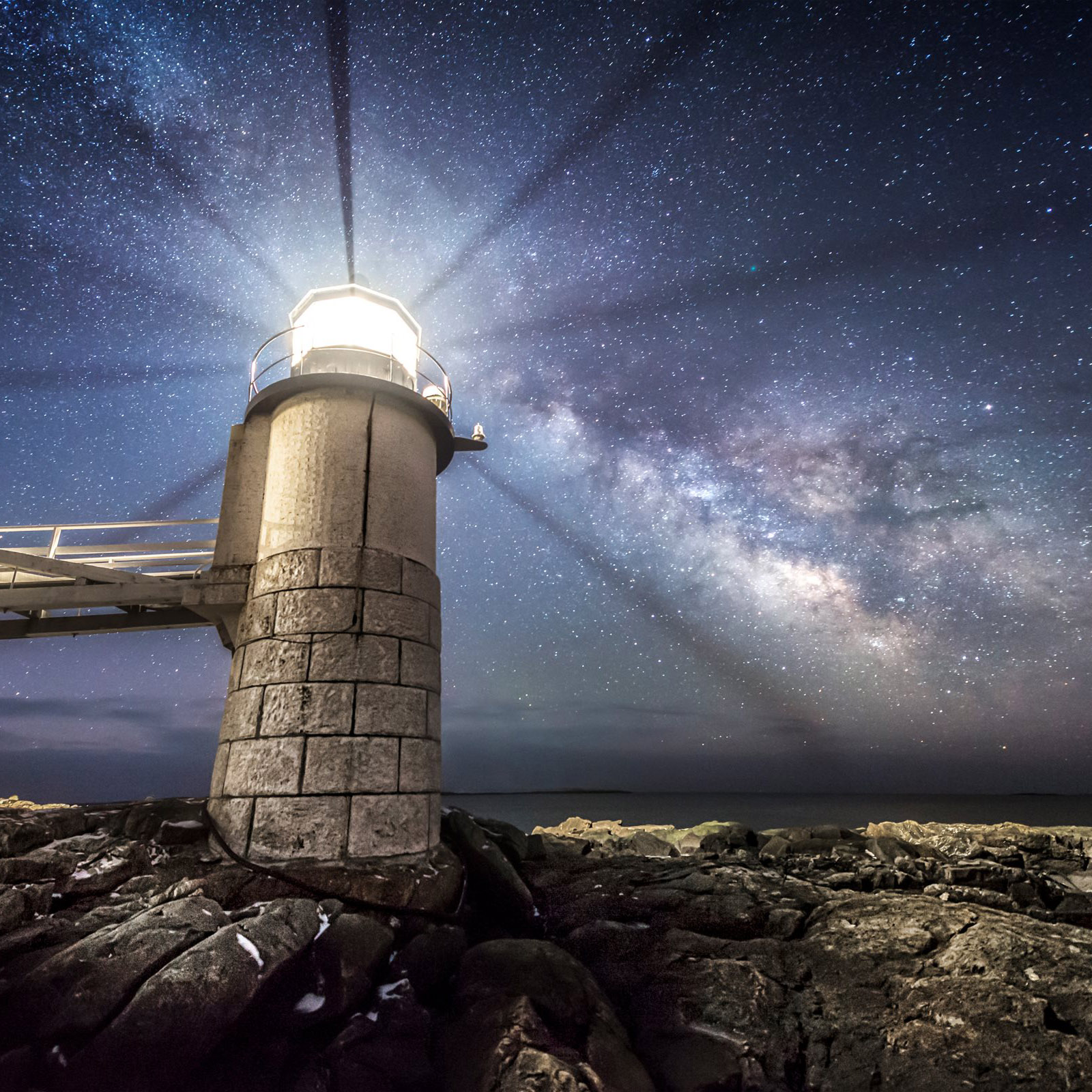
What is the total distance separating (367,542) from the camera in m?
8.91

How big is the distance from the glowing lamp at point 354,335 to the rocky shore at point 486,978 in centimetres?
684

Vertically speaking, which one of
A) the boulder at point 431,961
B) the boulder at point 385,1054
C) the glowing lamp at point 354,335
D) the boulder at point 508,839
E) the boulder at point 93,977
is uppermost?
the glowing lamp at point 354,335

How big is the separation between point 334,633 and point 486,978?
419 centimetres

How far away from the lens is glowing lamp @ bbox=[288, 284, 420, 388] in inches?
435

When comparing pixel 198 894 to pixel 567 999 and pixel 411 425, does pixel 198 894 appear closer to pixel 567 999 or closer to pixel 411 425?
pixel 567 999

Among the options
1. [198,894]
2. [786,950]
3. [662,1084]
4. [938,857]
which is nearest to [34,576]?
[198,894]

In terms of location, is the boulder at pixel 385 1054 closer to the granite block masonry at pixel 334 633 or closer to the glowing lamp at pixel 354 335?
the granite block masonry at pixel 334 633

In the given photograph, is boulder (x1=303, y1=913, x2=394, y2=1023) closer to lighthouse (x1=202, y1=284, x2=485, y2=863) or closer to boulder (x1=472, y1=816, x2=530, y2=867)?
lighthouse (x1=202, y1=284, x2=485, y2=863)

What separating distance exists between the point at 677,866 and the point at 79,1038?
7.99 metres

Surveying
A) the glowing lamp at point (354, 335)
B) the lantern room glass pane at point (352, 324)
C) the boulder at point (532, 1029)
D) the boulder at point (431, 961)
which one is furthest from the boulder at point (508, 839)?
the lantern room glass pane at point (352, 324)

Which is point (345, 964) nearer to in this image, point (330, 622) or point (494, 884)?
point (494, 884)

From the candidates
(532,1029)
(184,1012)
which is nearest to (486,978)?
(532,1029)

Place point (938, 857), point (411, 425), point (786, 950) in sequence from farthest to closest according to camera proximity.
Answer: point (938, 857), point (411, 425), point (786, 950)

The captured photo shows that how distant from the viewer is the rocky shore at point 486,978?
16.6ft
